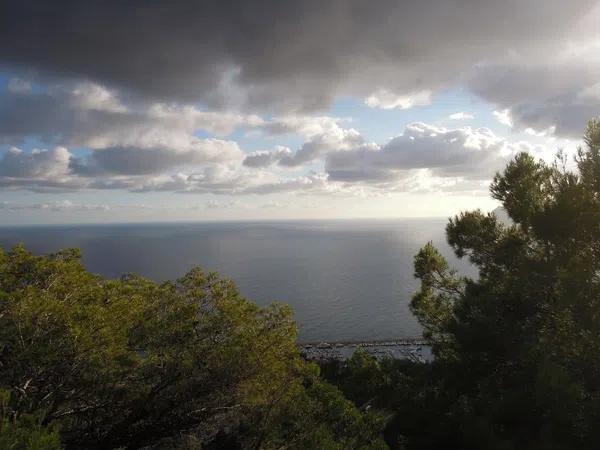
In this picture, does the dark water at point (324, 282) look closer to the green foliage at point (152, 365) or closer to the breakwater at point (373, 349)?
the breakwater at point (373, 349)

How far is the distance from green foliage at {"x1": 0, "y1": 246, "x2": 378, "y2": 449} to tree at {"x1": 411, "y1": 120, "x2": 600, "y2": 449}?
4977 millimetres

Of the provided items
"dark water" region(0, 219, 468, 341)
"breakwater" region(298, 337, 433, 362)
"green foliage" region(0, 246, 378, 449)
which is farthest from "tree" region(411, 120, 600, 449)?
"breakwater" region(298, 337, 433, 362)

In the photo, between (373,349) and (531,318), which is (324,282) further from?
(531,318)

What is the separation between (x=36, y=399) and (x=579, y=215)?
700 inches

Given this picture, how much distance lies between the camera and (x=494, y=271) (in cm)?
1552

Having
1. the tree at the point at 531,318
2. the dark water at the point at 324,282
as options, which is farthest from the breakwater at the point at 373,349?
the tree at the point at 531,318

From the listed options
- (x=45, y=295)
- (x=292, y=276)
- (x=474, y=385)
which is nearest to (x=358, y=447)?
(x=474, y=385)

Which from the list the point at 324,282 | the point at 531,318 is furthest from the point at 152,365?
the point at 324,282

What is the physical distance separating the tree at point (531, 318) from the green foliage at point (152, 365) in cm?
498

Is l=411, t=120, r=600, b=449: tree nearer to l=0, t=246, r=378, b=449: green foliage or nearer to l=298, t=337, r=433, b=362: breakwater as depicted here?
l=0, t=246, r=378, b=449: green foliage

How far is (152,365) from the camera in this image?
470 inches

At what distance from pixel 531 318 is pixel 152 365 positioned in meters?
13.2

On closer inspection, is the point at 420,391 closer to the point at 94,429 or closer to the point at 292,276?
Answer: the point at 94,429

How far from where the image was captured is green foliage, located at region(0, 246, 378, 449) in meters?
10.3
